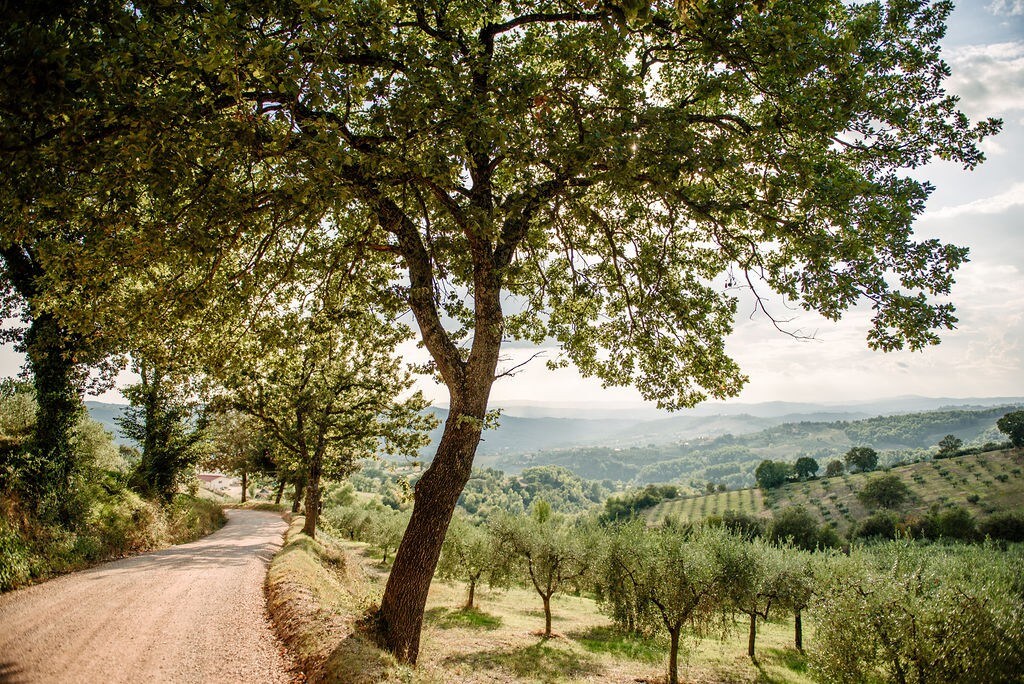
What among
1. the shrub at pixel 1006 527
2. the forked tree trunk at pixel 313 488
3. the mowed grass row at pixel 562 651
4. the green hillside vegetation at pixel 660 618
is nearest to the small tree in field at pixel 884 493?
the shrub at pixel 1006 527

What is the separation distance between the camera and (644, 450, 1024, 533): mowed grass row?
7862 cm

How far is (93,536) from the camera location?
1453 cm

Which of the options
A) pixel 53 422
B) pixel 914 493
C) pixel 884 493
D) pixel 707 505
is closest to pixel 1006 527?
pixel 884 493

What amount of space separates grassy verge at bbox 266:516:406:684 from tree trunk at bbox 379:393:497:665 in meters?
0.60

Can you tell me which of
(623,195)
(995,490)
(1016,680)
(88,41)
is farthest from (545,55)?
(995,490)

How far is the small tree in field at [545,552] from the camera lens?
25.6m

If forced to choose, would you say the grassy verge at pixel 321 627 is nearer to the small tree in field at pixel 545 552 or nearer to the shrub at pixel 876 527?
the small tree in field at pixel 545 552

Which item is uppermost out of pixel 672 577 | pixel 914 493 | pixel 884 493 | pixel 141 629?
pixel 141 629

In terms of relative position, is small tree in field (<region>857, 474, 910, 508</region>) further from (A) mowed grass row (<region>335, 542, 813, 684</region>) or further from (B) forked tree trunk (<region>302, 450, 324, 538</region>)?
(B) forked tree trunk (<region>302, 450, 324, 538</region>)

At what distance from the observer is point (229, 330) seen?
984 centimetres

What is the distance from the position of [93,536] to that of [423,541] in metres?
13.8

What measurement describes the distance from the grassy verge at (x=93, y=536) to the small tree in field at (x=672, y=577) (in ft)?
66.4

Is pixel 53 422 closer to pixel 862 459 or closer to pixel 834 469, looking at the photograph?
pixel 834 469

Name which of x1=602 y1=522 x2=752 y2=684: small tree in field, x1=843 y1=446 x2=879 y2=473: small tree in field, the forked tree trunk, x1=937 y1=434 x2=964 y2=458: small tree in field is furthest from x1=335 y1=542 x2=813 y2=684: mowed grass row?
x1=843 y1=446 x2=879 y2=473: small tree in field
